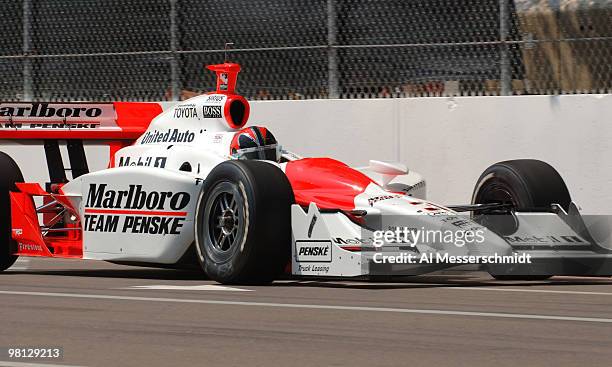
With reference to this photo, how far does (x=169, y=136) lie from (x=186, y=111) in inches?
9.9

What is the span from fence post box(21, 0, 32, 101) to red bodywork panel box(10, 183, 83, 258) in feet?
15.1

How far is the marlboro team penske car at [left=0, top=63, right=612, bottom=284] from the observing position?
30.9ft

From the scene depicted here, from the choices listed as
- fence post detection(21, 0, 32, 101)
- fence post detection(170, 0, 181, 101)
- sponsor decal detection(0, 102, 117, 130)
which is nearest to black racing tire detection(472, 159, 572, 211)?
sponsor decal detection(0, 102, 117, 130)

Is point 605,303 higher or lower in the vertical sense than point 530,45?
lower

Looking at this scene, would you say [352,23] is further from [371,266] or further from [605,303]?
[605,303]

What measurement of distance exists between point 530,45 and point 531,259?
3960mm

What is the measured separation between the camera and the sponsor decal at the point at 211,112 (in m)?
11.1

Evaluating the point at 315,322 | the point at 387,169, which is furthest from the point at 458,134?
the point at 315,322

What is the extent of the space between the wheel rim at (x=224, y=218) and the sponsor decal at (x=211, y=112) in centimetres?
131

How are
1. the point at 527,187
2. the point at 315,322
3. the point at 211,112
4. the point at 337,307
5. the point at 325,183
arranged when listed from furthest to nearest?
the point at 211,112 → the point at 527,187 → the point at 325,183 → the point at 337,307 → the point at 315,322

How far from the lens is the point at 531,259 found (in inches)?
374

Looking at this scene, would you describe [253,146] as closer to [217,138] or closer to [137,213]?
[217,138]

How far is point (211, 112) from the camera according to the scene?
11.2m

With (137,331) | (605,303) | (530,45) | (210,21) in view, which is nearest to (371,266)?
(605,303)
